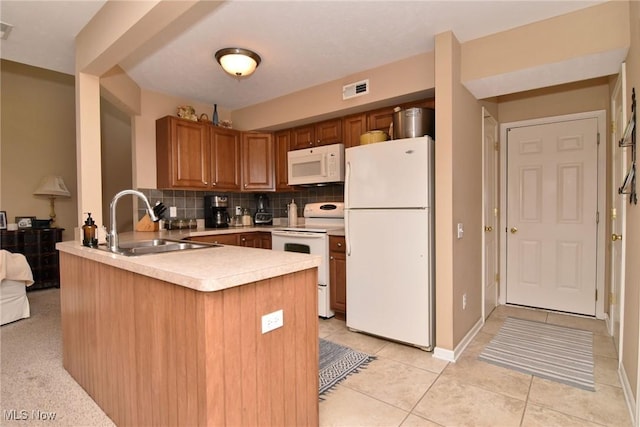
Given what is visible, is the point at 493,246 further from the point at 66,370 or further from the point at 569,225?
the point at 66,370

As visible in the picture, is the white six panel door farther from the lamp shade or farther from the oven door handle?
the lamp shade

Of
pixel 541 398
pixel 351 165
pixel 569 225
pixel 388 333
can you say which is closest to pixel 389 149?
pixel 351 165

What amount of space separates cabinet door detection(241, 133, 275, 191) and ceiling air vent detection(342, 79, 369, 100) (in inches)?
53.4

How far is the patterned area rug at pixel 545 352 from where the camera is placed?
2.27 metres

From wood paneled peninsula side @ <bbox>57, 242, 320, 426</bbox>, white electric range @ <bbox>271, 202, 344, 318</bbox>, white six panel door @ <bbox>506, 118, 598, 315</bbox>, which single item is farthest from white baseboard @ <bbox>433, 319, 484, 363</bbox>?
white six panel door @ <bbox>506, 118, 598, 315</bbox>

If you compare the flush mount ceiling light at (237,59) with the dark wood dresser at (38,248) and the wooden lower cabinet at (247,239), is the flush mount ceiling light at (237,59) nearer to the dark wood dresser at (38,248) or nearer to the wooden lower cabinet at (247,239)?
the wooden lower cabinet at (247,239)

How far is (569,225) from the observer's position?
3.42 metres

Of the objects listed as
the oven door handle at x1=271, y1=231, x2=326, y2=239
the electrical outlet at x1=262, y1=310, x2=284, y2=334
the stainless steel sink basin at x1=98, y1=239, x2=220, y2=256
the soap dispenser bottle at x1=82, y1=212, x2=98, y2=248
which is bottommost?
the electrical outlet at x1=262, y1=310, x2=284, y2=334

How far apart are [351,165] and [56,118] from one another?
465cm

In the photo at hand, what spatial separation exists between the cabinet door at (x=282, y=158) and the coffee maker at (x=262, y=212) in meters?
0.46

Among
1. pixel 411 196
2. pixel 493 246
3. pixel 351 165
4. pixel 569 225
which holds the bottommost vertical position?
pixel 493 246

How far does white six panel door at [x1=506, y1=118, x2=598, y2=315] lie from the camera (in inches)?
131

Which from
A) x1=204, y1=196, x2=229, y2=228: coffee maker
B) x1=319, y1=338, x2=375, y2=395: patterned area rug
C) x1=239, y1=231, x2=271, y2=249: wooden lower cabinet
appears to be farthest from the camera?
x1=204, y1=196, x2=229, y2=228: coffee maker

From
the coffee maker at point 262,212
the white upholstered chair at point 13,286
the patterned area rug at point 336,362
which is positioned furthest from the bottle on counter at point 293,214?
the white upholstered chair at point 13,286
